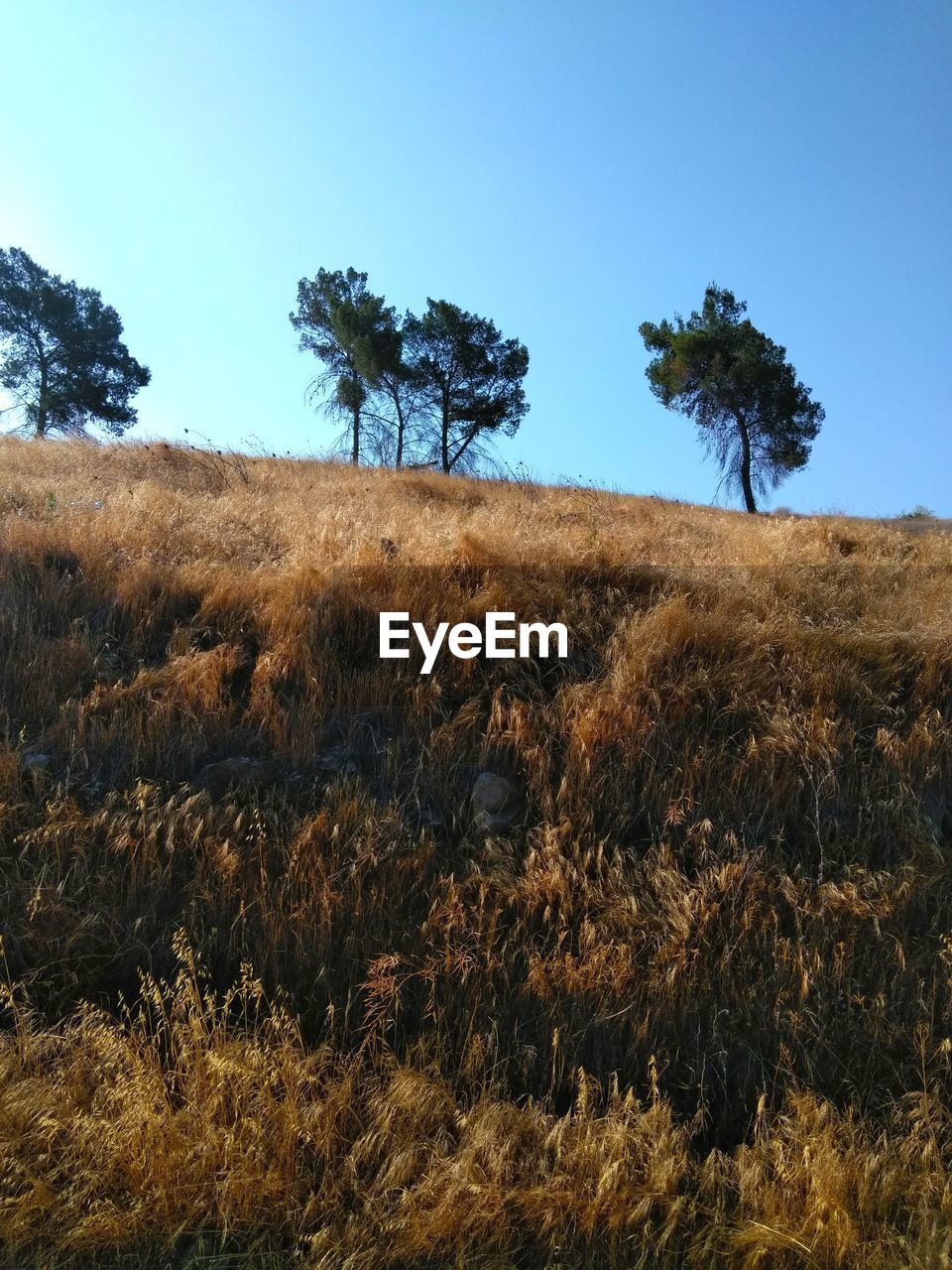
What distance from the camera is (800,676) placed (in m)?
5.47

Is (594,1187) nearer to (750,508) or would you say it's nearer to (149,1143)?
(149,1143)

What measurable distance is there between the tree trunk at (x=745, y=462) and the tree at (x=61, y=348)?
21.2 m

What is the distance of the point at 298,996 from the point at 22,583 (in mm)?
4082

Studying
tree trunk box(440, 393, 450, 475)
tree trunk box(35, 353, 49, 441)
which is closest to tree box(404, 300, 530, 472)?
tree trunk box(440, 393, 450, 475)

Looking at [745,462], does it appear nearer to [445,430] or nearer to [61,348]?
[445,430]

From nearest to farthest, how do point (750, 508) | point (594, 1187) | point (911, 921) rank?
point (594, 1187), point (911, 921), point (750, 508)

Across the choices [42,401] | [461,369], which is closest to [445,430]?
[461,369]

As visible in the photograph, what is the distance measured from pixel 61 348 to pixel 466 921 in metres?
32.0

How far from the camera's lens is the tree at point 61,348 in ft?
97.1

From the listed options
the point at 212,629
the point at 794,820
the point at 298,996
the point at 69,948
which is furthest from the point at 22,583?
the point at 794,820

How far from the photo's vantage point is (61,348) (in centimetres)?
3019

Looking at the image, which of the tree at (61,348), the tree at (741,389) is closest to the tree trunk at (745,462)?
the tree at (741,389)

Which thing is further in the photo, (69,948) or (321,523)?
(321,523)

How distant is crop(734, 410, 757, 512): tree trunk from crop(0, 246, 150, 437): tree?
69.4 feet
